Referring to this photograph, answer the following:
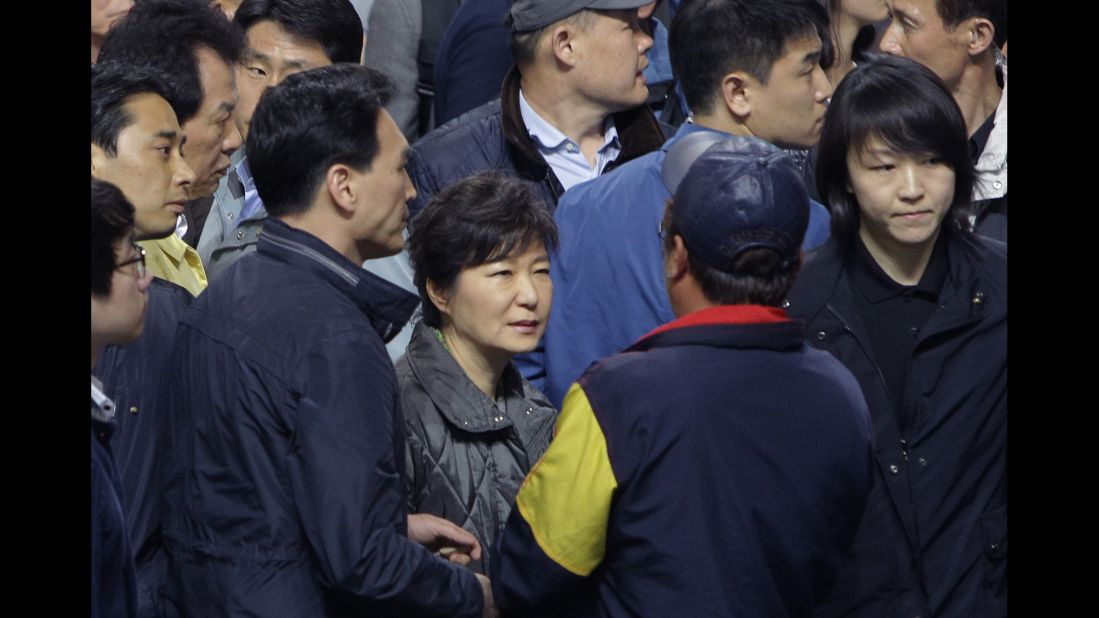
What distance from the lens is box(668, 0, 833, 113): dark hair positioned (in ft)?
14.7

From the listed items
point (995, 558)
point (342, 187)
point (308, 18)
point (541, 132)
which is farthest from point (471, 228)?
point (308, 18)

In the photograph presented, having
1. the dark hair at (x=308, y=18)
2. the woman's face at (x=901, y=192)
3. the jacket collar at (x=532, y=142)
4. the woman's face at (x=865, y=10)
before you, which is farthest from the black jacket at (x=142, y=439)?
the woman's face at (x=865, y=10)

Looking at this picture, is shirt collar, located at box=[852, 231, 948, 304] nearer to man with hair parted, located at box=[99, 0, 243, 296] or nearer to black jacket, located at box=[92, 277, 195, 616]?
black jacket, located at box=[92, 277, 195, 616]

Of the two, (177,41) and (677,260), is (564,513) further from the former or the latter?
(177,41)

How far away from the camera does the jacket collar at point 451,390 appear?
3658mm

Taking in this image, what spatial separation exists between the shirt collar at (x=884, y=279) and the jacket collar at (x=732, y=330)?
37.3 inches

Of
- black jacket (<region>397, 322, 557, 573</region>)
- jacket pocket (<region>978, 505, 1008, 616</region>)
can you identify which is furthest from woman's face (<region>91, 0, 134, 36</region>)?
jacket pocket (<region>978, 505, 1008, 616</region>)

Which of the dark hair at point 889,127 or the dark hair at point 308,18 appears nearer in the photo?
the dark hair at point 889,127

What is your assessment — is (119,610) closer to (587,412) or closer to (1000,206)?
(587,412)

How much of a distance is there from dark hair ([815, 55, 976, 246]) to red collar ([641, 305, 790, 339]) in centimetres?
104

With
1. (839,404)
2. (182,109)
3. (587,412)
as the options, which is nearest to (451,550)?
(587,412)

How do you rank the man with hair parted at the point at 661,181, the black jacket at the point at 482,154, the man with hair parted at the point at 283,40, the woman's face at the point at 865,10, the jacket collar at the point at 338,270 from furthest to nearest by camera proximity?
the woman's face at the point at 865,10 < the man with hair parted at the point at 283,40 < the black jacket at the point at 482,154 < the man with hair parted at the point at 661,181 < the jacket collar at the point at 338,270

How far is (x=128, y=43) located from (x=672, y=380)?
2.65 meters

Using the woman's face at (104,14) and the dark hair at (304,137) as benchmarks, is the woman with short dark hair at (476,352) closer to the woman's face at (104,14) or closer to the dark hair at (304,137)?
the dark hair at (304,137)
